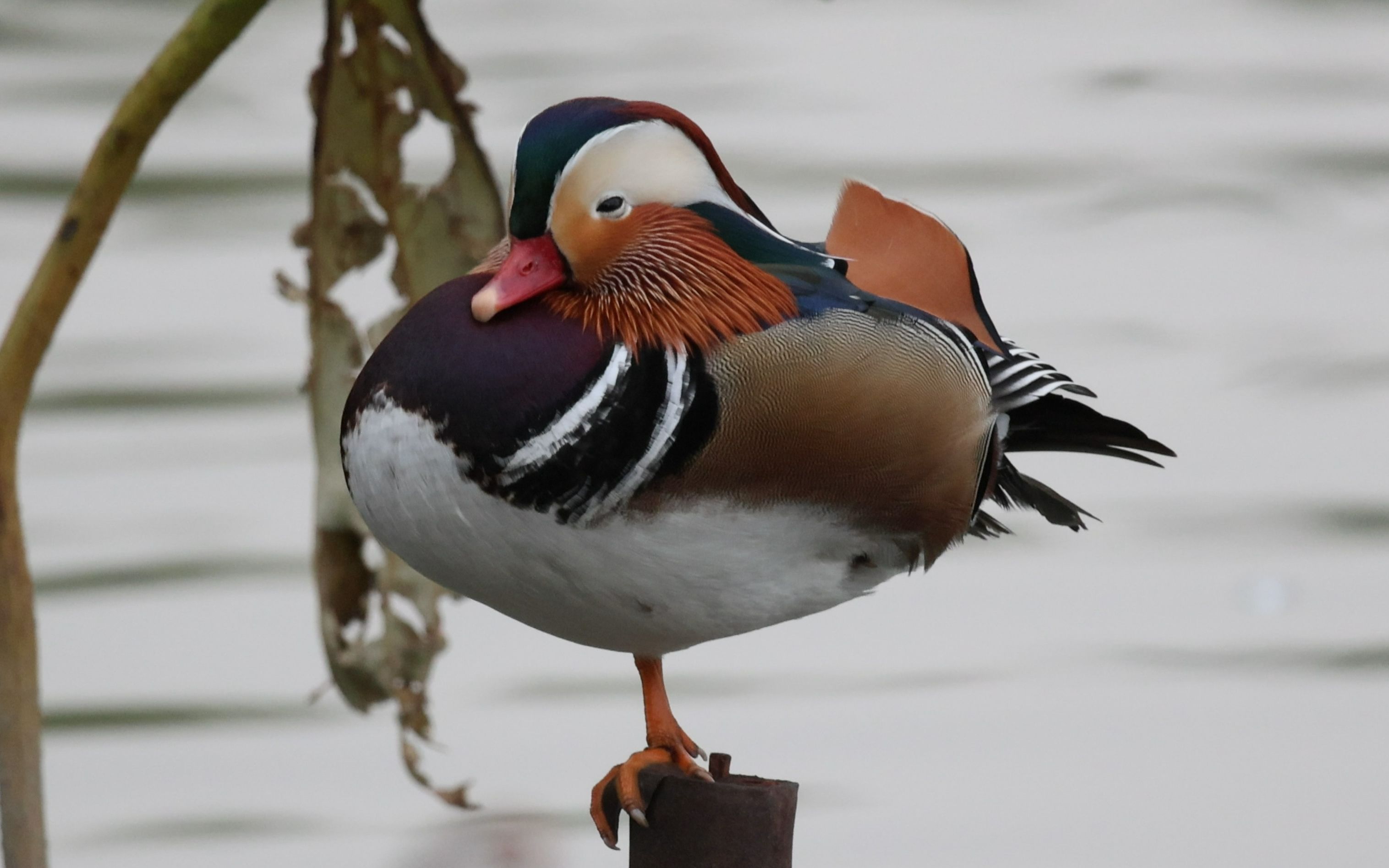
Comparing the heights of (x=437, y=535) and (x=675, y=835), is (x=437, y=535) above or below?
above

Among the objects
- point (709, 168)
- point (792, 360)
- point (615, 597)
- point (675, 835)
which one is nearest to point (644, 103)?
point (709, 168)

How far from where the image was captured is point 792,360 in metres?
0.87

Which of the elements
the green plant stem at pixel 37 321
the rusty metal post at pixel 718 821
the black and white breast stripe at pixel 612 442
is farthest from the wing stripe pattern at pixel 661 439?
the green plant stem at pixel 37 321

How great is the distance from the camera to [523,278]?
2.77 ft

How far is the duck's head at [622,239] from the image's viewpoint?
84cm

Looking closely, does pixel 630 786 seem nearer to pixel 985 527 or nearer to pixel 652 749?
pixel 652 749

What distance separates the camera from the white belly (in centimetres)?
85

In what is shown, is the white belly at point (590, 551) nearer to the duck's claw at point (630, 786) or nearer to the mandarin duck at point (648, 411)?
the mandarin duck at point (648, 411)

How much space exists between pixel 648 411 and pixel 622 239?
96 mm

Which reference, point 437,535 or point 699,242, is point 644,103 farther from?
point 437,535

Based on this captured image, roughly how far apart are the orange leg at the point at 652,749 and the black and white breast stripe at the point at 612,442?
0.75 feet

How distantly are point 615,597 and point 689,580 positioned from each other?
0.04m

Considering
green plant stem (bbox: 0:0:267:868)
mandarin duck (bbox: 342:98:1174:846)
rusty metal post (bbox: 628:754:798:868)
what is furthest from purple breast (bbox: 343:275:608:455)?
green plant stem (bbox: 0:0:267:868)

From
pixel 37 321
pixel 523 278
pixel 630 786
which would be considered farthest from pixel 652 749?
pixel 37 321
